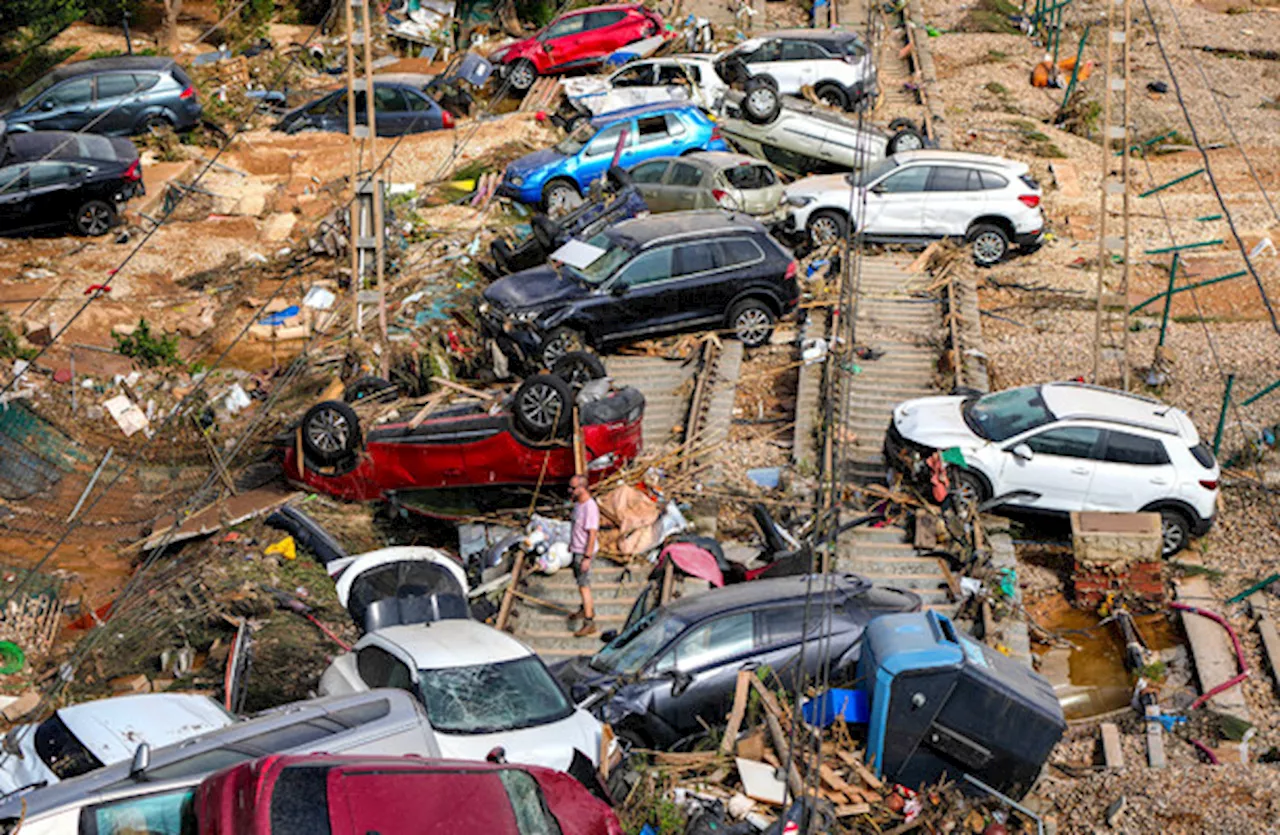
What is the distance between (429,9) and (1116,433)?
22123 millimetres

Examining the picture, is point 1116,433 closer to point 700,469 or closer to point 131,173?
point 700,469

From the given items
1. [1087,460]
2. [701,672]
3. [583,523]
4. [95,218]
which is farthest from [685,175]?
Answer: [701,672]

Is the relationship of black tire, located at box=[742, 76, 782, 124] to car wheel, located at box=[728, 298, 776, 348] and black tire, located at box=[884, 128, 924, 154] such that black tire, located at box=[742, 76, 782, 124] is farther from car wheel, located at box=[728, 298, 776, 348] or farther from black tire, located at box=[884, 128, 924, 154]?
car wheel, located at box=[728, 298, 776, 348]

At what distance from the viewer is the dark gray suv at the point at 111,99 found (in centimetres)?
2466

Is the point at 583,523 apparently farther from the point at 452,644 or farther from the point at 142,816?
the point at 142,816

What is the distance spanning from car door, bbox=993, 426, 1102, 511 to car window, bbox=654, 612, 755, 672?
4986 millimetres

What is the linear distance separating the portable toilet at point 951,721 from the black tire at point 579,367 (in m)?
7.01

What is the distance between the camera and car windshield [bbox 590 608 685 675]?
10930 millimetres

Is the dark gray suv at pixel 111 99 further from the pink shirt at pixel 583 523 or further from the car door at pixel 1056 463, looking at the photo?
the car door at pixel 1056 463

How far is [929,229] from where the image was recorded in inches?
853

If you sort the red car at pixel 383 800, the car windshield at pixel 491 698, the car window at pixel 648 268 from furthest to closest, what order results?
the car window at pixel 648 268, the car windshield at pixel 491 698, the red car at pixel 383 800

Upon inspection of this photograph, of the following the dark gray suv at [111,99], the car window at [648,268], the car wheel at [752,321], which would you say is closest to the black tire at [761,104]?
the car wheel at [752,321]

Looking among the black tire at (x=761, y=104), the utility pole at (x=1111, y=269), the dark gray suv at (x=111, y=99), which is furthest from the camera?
the dark gray suv at (x=111, y=99)

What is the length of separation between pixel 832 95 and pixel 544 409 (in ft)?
49.6
